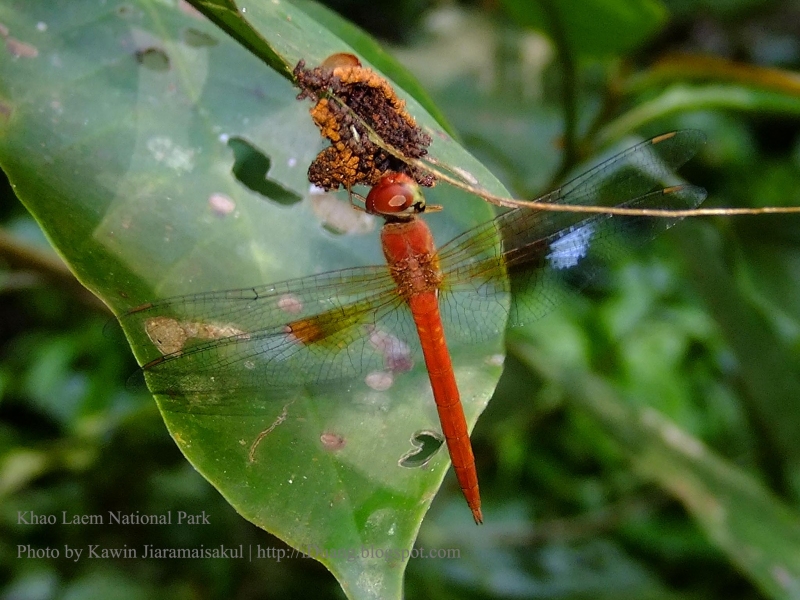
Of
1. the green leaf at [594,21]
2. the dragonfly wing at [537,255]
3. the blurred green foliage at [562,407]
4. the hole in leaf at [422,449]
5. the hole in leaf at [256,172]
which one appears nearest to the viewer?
the hole in leaf at [422,449]

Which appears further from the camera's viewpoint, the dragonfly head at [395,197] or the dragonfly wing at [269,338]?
the dragonfly head at [395,197]

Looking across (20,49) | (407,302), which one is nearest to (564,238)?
(407,302)

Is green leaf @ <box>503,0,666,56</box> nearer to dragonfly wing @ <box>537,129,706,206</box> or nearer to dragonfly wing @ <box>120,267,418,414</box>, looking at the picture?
dragonfly wing @ <box>537,129,706,206</box>

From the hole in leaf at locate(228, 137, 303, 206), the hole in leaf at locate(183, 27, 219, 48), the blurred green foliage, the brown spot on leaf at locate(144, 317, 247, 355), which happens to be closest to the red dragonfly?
the brown spot on leaf at locate(144, 317, 247, 355)

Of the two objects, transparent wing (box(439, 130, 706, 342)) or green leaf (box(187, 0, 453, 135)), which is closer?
green leaf (box(187, 0, 453, 135))

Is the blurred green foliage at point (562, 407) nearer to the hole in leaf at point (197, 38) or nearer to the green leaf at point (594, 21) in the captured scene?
the green leaf at point (594, 21)

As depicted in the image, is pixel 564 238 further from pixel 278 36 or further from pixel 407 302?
pixel 278 36

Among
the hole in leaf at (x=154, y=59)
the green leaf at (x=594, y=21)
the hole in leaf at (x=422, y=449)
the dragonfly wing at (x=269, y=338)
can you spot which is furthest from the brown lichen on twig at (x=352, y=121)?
the green leaf at (x=594, y=21)

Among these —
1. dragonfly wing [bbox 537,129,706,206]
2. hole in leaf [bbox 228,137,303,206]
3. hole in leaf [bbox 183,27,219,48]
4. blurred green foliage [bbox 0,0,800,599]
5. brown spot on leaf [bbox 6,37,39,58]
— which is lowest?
blurred green foliage [bbox 0,0,800,599]
